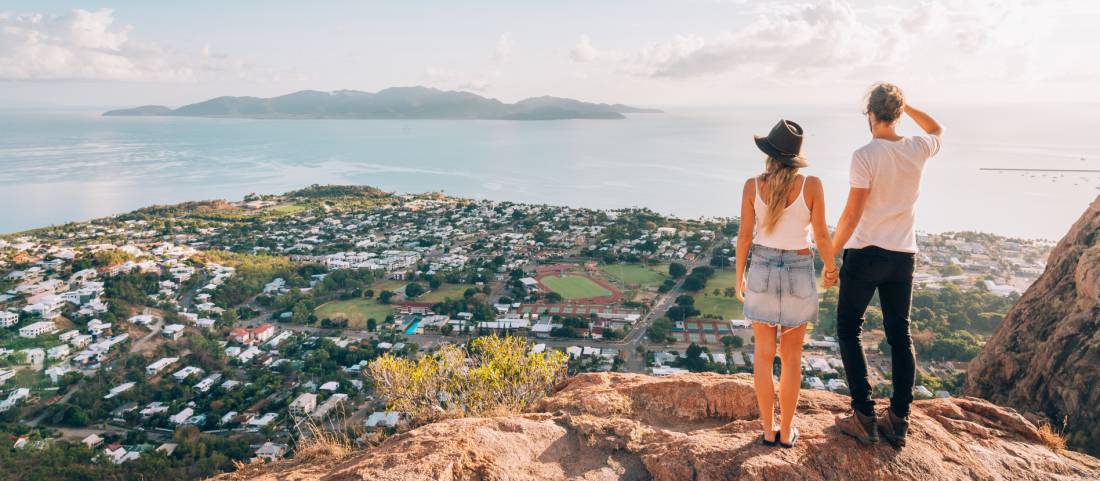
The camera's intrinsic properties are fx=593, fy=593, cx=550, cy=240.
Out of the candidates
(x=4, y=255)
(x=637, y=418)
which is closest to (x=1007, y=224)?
(x=637, y=418)

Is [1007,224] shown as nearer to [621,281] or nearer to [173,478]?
[621,281]

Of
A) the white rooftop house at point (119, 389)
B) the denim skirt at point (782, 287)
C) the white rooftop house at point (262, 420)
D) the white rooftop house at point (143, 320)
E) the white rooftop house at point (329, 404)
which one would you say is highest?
the denim skirt at point (782, 287)

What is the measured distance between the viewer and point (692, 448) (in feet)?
9.51

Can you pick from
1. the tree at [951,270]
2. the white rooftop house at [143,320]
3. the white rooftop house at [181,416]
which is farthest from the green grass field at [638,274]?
the white rooftop house at [143,320]

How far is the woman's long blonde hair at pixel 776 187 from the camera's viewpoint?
8.53 ft

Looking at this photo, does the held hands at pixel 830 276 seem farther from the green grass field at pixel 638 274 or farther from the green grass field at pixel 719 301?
the green grass field at pixel 638 274

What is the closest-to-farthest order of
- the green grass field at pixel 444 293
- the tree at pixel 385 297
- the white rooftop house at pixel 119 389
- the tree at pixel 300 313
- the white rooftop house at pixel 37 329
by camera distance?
the white rooftop house at pixel 119 389 → the white rooftop house at pixel 37 329 → the tree at pixel 300 313 → the tree at pixel 385 297 → the green grass field at pixel 444 293

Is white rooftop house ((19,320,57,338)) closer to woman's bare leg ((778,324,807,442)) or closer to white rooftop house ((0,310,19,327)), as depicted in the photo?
white rooftop house ((0,310,19,327))

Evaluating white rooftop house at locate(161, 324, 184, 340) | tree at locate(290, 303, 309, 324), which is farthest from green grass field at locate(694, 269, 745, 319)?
white rooftop house at locate(161, 324, 184, 340)

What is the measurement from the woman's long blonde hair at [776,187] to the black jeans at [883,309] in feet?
1.42

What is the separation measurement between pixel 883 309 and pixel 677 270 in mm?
26852

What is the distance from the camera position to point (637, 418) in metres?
3.71

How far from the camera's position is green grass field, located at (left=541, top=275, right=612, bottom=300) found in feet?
88.2

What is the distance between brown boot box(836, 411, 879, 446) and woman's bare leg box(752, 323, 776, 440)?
38 centimetres
